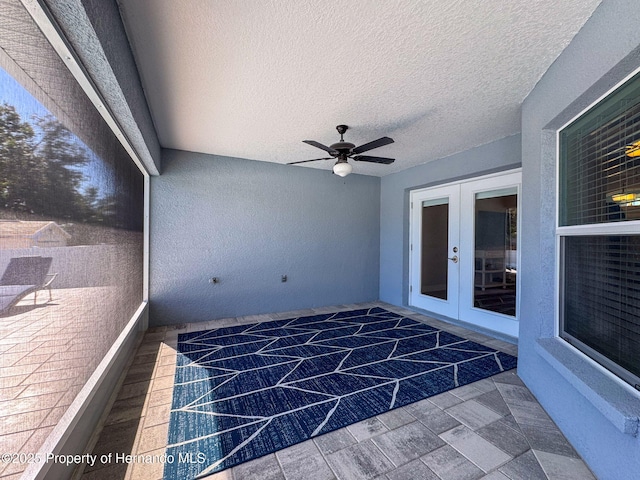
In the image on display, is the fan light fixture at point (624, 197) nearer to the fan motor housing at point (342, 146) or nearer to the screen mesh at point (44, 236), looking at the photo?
the fan motor housing at point (342, 146)

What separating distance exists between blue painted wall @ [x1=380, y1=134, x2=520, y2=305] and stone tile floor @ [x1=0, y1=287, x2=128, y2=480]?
4313mm

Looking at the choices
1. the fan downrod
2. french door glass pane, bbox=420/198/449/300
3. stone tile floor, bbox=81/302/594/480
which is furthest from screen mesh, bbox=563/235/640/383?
french door glass pane, bbox=420/198/449/300

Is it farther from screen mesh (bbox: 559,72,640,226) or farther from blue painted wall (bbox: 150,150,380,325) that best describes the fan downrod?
screen mesh (bbox: 559,72,640,226)

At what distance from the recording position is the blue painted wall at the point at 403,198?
12.2 ft

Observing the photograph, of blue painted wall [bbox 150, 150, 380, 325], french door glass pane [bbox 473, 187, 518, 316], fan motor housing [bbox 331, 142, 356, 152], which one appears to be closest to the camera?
fan motor housing [bbox 331, 142, 356, 152]


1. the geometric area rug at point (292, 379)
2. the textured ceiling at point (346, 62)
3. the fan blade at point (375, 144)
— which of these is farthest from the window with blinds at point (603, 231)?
the fan blade at point (375, 144)

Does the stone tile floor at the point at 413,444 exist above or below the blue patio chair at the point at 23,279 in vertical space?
below

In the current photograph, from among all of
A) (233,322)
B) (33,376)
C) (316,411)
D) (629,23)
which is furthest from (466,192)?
(33,376)

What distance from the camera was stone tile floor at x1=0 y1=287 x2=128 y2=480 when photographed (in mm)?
1043

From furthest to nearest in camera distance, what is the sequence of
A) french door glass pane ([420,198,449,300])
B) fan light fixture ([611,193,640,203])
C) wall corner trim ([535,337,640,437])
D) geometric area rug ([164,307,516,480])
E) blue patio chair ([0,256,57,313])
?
french door glass pane ([420,198,449,300])
geometric area rug ([164,307,516,480])
fan light fixture ([611,193,640,203])
wall corner trim ([535,337,640,437])
blue patio chair ([0,256,57,313])

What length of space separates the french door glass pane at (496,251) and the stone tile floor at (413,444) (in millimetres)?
1610

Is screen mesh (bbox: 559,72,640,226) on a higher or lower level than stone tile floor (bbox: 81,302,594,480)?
higher

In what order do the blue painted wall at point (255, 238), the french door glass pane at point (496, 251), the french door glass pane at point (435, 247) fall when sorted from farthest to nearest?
the french door glass pane at point (435, 247), the blue painted wall at point (255, 238), the french door glass pane at point (496, 251)

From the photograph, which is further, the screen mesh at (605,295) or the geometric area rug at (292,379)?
the geometric area rug at (292,379)
